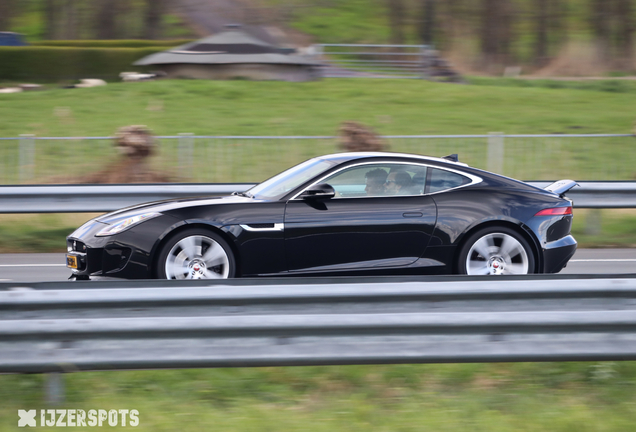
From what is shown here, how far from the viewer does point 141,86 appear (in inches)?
870

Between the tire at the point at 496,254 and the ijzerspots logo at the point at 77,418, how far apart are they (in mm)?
3397

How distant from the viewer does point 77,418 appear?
146 inches

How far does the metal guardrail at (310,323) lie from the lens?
3709 mm

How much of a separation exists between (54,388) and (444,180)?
3783mm

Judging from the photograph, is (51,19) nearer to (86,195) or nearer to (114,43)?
(114,43)

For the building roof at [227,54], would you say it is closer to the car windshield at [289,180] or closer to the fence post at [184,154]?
the fence post at [184,154]

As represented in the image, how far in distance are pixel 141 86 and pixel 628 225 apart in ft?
50.8

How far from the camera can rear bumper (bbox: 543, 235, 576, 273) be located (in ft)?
21.0

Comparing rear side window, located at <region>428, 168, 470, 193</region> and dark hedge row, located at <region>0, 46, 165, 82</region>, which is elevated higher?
dark hedge row, located at <region>0, 46, 165, 82</region>

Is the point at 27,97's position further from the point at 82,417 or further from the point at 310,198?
the point at 82,417

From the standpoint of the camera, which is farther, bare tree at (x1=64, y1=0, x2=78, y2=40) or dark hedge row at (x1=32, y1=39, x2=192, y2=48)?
bare tree at (x1=64, y1=0, x2=78, y2=40)

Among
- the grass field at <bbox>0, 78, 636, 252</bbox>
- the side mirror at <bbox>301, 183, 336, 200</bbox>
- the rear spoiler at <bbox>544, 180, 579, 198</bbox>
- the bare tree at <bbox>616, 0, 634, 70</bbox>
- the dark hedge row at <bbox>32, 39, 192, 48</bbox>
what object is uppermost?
the bare tree at <bbox>616, 0, 634, 70</bbox>

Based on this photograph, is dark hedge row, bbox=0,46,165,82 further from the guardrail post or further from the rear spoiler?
the guardrail post

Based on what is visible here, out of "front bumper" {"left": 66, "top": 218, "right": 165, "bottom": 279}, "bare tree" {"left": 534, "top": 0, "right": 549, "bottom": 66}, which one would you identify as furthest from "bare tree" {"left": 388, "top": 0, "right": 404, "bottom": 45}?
"front bumper" {"left": 66, "top": 218, "right": 165, "bottom": 279}
